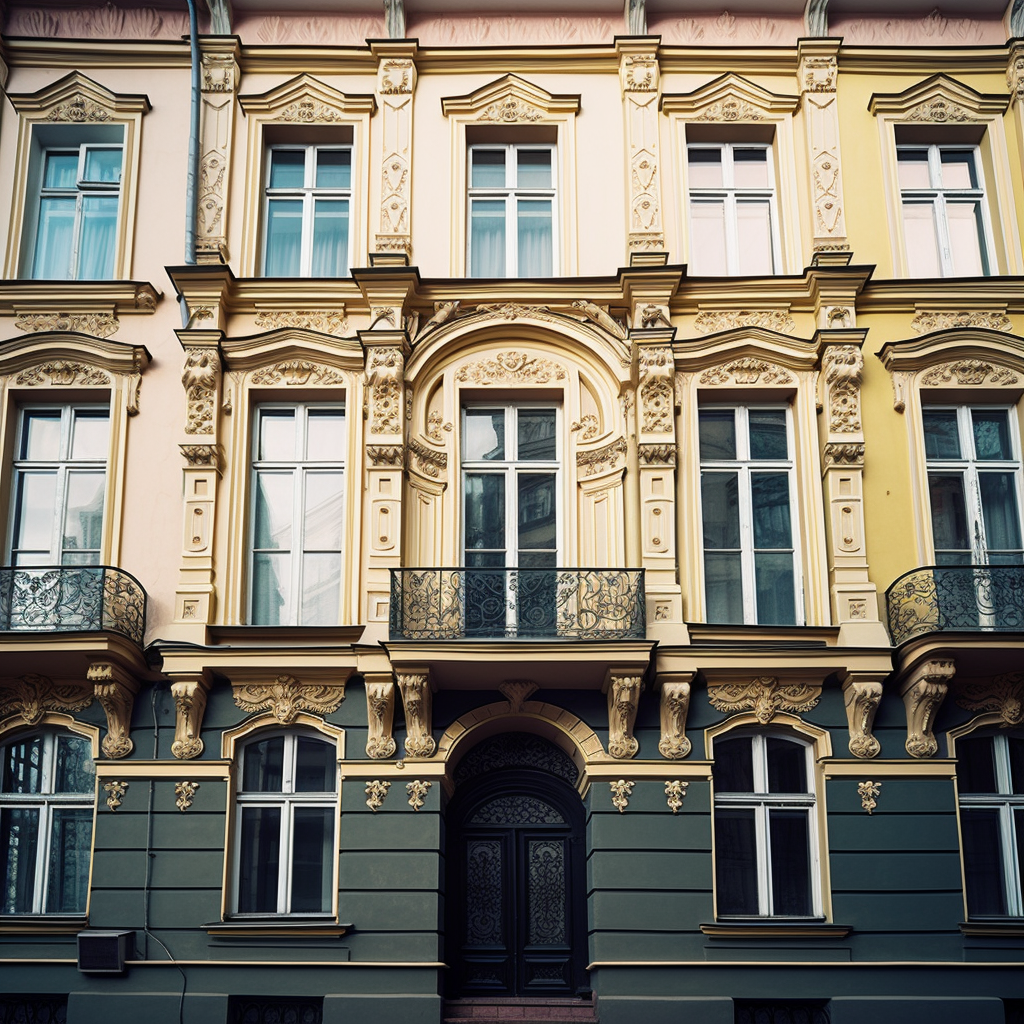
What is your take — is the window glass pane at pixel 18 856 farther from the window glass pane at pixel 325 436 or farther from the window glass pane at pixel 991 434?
the window glass pane at pixel 991 434

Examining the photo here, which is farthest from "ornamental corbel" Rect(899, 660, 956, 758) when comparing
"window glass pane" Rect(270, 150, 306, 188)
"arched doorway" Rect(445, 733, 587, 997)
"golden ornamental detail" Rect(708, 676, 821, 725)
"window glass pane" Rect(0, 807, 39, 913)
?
"window glass pane" Rect(270, 150, 306, 188)

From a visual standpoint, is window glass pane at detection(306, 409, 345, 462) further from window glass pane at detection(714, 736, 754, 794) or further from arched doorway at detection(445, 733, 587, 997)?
window glass pane at detection(714, 736, 754, 794)

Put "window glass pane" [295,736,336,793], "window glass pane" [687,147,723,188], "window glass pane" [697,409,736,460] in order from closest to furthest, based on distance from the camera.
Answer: "window glass pane" [295,736,336,793] → "window glass pane" [697,409,736,460] → "window glass pane" [687,147,723,188]

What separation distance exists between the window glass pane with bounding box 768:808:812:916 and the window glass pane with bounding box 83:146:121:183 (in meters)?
11.8

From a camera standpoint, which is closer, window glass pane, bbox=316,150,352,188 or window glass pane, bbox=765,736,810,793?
window glass pane, bbox=765,736,810,793

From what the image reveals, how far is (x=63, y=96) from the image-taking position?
17125mm

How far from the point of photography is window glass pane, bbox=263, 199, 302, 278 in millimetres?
16781

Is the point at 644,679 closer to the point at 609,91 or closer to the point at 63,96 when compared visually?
the point at 609,91

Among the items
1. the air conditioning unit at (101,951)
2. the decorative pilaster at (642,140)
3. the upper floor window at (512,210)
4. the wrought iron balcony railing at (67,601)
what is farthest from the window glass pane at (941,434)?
the air conditioning unit at (101,951)

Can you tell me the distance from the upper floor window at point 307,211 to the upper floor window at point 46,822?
21.5ft

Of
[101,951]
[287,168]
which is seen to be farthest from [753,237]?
[101,951]

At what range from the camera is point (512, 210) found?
669 inches

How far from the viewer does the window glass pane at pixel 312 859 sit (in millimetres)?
14156

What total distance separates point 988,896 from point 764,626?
3.82 metres
